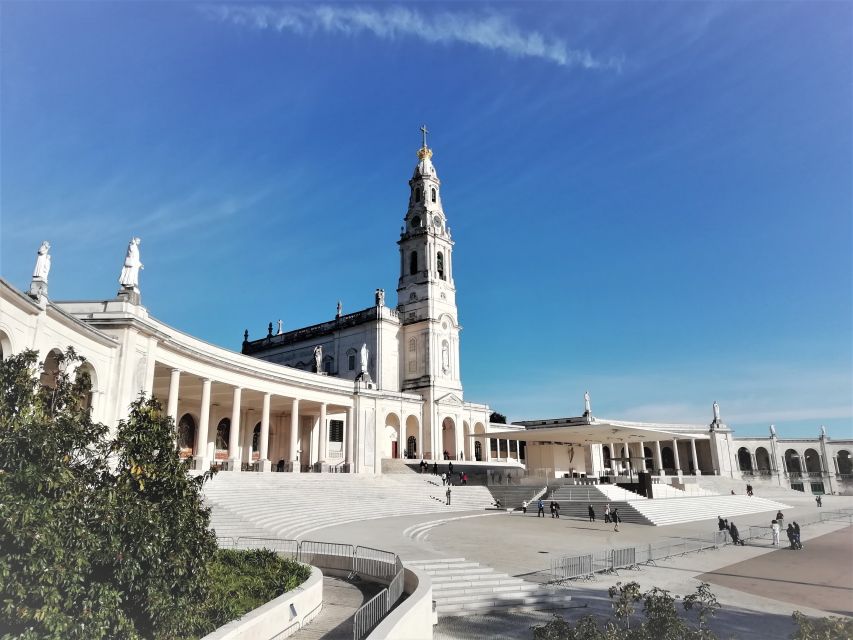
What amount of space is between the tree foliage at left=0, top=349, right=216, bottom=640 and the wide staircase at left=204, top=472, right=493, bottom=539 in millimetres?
10550

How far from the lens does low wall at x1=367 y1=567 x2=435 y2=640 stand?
8.95m

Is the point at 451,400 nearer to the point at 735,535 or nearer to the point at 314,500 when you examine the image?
the point at 314,500

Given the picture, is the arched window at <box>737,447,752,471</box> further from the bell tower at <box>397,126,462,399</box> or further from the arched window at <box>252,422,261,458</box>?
the arched window at <box>252,422,261,458</box>

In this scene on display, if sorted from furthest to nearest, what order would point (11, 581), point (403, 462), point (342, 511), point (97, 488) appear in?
1. point (403, 462)
2. point (342, 511)
3. point (97, 488)
4. point (11, 581)

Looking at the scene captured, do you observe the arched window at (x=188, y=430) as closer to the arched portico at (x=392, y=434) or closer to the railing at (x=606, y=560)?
the arched portico at (x=392, y=434)

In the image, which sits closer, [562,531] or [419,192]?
[562,531]

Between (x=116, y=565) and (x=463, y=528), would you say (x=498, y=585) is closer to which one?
(x=116, y=565)

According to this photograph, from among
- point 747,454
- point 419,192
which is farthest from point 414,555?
point 747,454

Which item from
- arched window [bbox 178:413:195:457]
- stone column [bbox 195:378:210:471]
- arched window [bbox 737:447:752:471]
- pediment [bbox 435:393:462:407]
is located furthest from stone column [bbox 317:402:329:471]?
arched window [bbox 737:447:752:471]

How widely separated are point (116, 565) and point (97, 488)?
1.35m

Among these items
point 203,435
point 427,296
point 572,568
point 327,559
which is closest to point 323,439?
point 203,435

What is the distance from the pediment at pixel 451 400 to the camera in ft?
197

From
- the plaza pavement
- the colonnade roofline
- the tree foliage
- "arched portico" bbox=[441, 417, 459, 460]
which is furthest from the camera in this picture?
"arched portico" bbox=[441, 417, 459, 460]

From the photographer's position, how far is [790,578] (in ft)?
56.8
